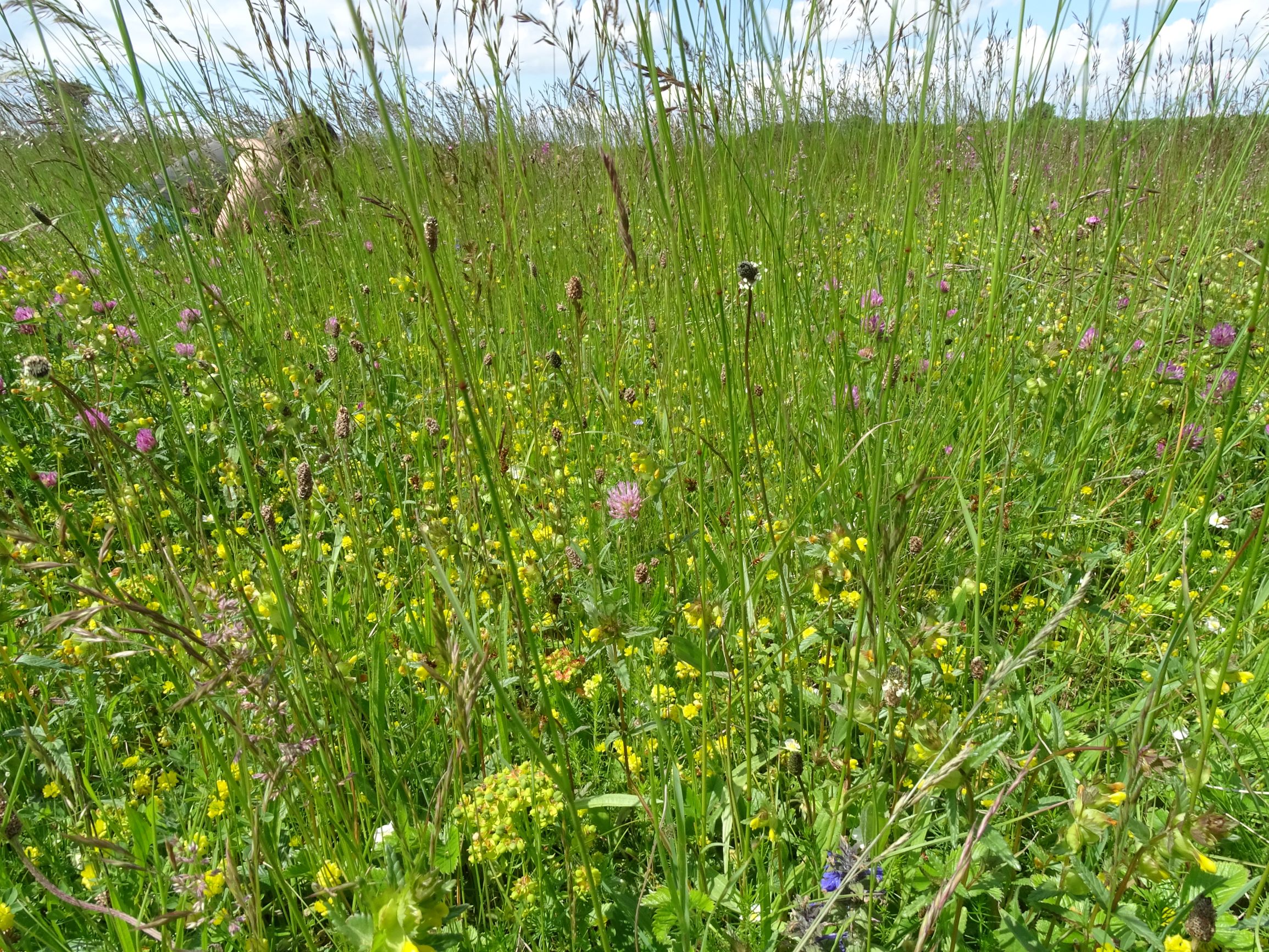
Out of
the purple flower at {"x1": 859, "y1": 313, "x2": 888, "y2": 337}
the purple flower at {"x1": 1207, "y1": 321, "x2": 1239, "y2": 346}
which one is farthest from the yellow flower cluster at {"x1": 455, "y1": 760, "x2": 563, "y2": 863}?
the purple flower at {"x1": 1207, "y1": 321, "x2": 1239, "y2": 346}

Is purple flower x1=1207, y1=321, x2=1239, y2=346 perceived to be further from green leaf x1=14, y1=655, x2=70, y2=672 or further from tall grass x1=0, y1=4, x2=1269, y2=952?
green leaf x1=14, y1=655, x2=70, y2=672

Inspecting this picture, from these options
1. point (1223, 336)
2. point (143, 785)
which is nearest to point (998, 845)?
point (143, 785)

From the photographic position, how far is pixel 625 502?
1.45 meters

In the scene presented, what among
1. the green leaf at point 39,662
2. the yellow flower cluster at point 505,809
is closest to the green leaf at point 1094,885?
the yellow flower cluster at point 505,809

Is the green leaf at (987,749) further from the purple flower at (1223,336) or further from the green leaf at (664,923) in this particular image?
the purple flower at (1223,336)

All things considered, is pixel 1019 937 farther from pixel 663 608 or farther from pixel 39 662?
pixel 39 662

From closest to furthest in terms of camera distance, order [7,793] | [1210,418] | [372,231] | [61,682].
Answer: [7,793], [61,682], [1210,418], [372,231]

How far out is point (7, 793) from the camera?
1.14m

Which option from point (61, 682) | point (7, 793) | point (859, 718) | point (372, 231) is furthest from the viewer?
point (372, 231)

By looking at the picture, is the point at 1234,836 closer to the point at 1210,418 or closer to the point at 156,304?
the point at 1210,418

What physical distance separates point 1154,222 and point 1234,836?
2607mm

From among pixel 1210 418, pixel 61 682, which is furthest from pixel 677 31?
pixel 1210 418

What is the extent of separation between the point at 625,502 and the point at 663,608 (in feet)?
A: 0.76

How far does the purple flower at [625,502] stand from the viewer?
1.42 meters
